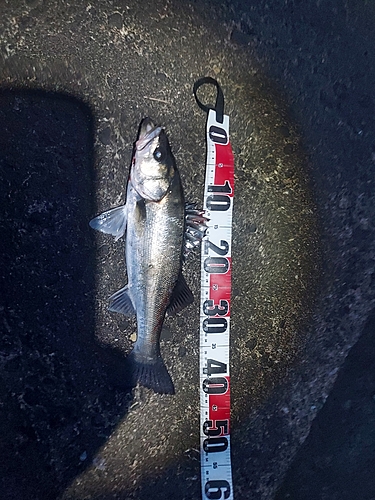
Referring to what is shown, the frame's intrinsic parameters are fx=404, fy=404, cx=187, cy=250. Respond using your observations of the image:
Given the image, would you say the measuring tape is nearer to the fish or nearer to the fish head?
the fish

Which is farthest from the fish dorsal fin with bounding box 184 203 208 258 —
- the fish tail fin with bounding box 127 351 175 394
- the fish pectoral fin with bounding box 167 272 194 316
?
the fish tail fin with bounding box 127 351 175 394

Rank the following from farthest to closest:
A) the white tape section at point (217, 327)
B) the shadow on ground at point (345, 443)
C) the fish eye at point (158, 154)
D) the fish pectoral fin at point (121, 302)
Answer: the shadow on ground at point (345, 443), the white tape section at point (217, 327), the fish pectoral fin at point (121, 302), the fish eye at point (158, 154)

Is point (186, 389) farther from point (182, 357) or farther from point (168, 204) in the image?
point (168, 204)

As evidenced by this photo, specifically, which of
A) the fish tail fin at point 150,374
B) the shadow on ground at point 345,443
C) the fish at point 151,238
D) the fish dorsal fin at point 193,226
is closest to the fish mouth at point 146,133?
the fish at point 151,238

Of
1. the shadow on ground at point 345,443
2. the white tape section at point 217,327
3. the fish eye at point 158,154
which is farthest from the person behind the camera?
the shadow on ground at point 345,443

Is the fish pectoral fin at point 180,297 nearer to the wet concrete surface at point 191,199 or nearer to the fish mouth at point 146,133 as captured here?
the wet concrete surface at point 191,199

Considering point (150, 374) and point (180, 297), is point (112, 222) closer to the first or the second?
point (180, 297)

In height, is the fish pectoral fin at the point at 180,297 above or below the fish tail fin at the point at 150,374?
above
